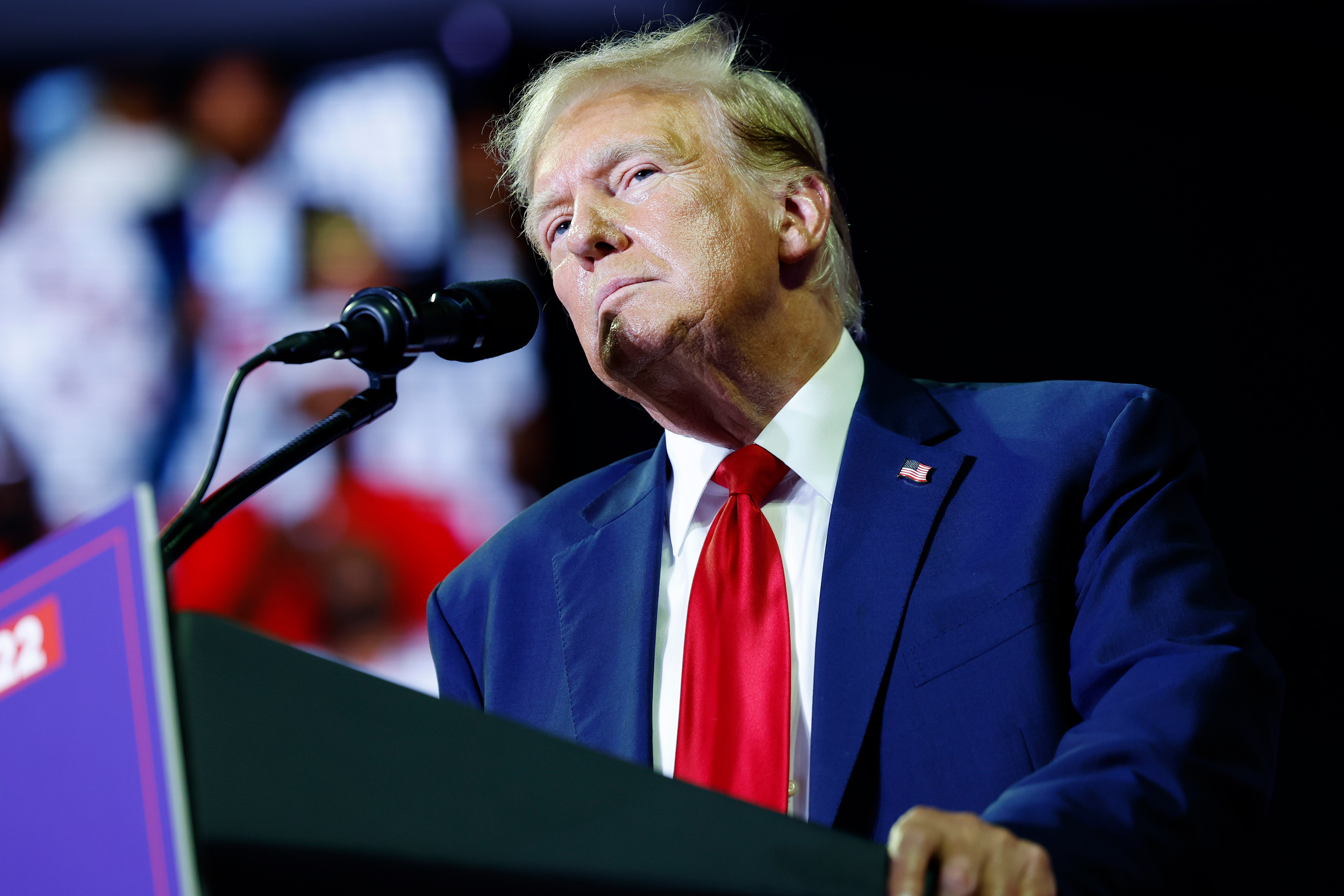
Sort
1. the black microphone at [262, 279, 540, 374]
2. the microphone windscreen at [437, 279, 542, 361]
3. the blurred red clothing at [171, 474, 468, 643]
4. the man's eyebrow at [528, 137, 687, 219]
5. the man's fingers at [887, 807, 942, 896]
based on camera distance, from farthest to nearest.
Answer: the blurred red clothing at [171, 474, 468, 643], the man's eyebrow at [528, 137, 687, 219], the microphone windscreen at [437, 279, 542, 361], the black microphone at [262, 279, 540, 374], the man's fingers at [887, 807, 942, 896]

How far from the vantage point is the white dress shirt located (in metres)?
1.53

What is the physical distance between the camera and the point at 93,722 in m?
0.60

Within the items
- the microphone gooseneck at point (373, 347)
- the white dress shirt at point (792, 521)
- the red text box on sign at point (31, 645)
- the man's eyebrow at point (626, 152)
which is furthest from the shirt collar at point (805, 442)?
the red text box on sign at point (31, 645)

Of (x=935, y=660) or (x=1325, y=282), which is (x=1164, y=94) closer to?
(x=1325, y=282)

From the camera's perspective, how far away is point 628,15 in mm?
3352

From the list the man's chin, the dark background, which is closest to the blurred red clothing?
the dark background

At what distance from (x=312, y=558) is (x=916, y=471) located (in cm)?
221

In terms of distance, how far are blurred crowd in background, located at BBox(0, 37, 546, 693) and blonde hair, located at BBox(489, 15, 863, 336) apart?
1.37m

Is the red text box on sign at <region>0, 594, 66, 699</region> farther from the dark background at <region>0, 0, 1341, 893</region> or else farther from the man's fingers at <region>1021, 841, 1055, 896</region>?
the dark background at <region>0, 0, 1341, 893</region>

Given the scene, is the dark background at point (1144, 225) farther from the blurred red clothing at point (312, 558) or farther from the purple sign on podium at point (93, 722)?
the purple sign on podium at point (93, 722)

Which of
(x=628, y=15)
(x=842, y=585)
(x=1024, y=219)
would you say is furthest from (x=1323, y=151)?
(x=842, y=585)

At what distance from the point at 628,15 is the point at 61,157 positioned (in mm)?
1706

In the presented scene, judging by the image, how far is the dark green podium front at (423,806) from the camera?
24.3 inches

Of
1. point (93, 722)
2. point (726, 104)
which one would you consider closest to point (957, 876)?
point (93, 722)
